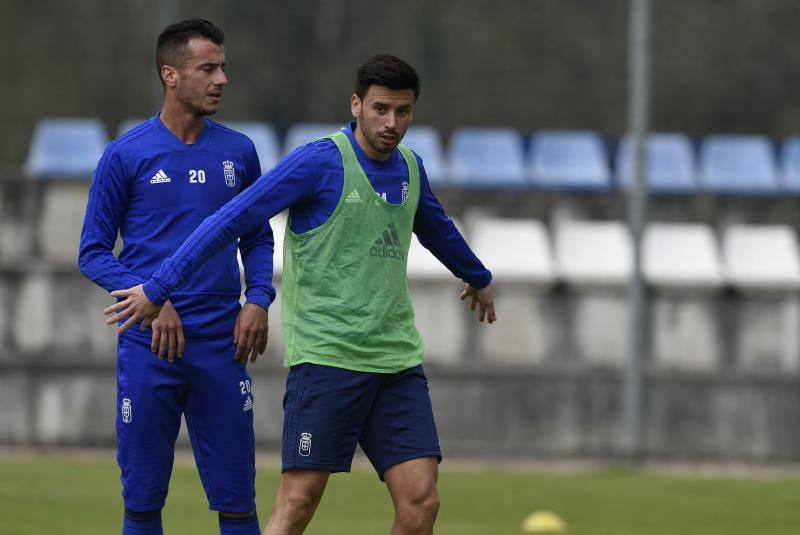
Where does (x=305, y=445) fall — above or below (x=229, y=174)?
below

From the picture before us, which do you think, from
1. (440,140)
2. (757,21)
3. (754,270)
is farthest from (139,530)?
(757,21)

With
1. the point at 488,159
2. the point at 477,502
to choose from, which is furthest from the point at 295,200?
the point at 488,159

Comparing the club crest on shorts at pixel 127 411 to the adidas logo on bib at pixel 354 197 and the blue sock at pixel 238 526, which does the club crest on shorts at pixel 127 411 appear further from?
the adidas logo on bib at pixel 354 197

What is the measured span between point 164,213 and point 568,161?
11.6 metres

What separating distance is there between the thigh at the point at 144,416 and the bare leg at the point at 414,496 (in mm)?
867

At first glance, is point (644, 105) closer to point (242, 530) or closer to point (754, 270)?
point (754, 270)

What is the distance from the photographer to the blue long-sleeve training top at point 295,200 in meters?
5.79

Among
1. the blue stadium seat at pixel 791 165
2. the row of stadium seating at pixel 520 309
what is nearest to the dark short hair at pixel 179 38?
the row of stadium seating at pixel 520 309

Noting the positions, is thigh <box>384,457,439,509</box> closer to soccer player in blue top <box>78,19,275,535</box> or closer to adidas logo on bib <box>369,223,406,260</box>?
soccer player in blue top <box>78,19,275,535</box>

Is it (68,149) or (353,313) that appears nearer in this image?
(353,313)

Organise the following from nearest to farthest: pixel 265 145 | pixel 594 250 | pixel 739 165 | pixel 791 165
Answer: pixel 594 250, pixel 265 145, pixel 739 165, pixel 791 165

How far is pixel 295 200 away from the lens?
5910 mm

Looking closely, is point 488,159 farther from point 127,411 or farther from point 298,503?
point 298,503

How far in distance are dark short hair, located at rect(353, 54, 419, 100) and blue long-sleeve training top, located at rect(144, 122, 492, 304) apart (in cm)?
22
